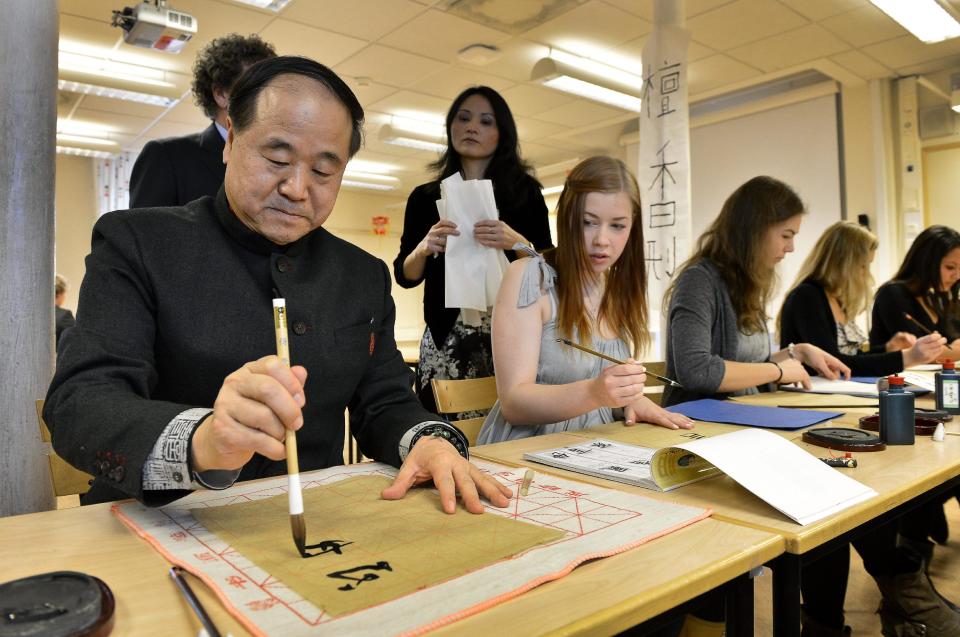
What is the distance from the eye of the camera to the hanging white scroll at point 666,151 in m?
3.58

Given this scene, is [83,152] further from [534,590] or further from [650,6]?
[534,590]

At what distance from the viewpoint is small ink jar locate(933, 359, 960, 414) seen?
1.63 m

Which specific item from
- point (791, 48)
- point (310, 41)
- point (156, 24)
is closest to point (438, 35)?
point (310, 41)

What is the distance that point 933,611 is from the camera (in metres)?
1.69

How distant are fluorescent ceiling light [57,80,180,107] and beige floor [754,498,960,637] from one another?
212 inches

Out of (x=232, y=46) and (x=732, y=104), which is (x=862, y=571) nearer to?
(x=232, y=46)

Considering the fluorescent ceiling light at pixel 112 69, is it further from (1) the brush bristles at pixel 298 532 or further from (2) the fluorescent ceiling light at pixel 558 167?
(1) the brush bristles at pixel 298 532

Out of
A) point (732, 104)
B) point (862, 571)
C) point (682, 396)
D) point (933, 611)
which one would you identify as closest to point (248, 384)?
point (682, 396)

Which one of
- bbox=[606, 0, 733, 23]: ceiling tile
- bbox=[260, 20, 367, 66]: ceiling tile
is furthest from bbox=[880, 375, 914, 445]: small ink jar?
bbox=[260, 20, 367, 66]: ceiling tile

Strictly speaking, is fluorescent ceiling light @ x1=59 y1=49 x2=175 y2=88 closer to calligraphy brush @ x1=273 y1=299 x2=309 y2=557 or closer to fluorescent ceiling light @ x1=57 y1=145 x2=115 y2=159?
fluorescent ceiling light @ x1=57 y1=145 x2=115 y2=159

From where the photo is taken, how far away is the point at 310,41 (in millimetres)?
4438

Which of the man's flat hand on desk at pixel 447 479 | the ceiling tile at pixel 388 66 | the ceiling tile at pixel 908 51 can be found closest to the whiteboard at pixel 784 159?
the ceiling tile at pixel 908 51

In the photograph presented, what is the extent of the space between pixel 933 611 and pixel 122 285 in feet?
6.41

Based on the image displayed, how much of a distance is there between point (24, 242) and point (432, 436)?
1301mm
